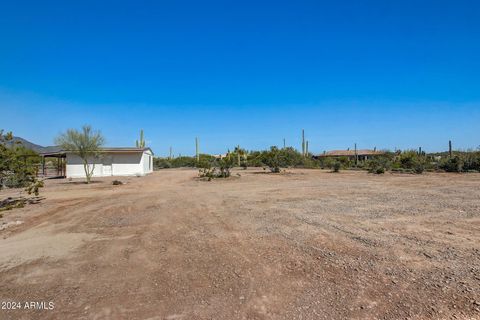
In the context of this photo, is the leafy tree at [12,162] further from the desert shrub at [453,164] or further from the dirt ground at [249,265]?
the desert shrub at [453,164]

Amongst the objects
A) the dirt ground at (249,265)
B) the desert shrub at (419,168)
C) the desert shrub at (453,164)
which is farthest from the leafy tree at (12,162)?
the desert shrub at (453,164)

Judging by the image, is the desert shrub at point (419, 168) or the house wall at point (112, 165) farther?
the house wall at point (112, 165)

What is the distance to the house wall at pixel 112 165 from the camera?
31.4m

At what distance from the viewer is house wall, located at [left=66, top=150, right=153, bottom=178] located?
3141 centimetres

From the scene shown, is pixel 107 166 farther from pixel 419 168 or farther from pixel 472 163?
pixel 472 163

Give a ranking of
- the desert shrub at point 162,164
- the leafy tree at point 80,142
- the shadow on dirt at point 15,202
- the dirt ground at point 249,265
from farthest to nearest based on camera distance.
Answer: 1. the desert shrub at point 162,164
2. the leafy tree at point 80,142
3. the shadow on dirt at point 15,202
4. the dirt ground at point 249,265

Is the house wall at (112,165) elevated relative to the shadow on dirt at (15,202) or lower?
elevated

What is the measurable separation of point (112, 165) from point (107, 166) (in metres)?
0.48

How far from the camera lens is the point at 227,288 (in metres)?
4.18

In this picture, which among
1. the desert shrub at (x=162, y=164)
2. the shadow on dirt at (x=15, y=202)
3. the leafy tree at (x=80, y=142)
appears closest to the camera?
the shadow on dirt at (x=15, y=202)

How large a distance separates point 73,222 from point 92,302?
587 centimetres

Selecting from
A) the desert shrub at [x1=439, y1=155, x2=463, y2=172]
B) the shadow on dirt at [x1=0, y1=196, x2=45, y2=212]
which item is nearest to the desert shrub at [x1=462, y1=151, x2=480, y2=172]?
the desert shrub at [x1=439, y1=155, x2=463, y2=172]

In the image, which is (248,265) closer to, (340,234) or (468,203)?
(340,234)

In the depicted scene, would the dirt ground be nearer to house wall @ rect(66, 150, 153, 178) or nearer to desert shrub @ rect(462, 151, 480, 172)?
desert shrub @ rect(462, 151, 480, 172)
